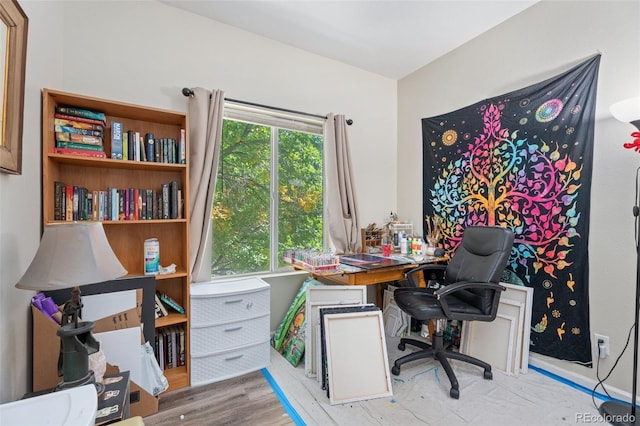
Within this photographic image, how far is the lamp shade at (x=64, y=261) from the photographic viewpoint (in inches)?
40.3

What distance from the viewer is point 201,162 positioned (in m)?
2.16

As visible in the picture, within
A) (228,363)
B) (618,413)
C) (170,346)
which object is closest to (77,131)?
(170,346)

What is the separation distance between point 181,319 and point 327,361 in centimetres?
100

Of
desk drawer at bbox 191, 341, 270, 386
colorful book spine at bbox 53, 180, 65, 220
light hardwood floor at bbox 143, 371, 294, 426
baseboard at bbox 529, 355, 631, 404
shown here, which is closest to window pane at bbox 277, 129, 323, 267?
desk drawer at bbox 191, 341, 270, 386

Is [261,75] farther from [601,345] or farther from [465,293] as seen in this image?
[601,345]

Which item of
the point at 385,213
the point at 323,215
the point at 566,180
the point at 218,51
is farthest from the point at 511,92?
the point at 218,51

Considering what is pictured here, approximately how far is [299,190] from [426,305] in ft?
4.97

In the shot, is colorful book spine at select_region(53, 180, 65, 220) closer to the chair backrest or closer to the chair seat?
the chair seat

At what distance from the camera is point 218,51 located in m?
2.34

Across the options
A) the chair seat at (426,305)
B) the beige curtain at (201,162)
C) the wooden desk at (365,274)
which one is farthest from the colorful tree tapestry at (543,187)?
the beige curtain at (201,162)

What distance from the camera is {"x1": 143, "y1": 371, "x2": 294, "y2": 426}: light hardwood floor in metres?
1.62

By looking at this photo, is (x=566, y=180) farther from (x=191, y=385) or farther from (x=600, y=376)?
(x=191, y=385)

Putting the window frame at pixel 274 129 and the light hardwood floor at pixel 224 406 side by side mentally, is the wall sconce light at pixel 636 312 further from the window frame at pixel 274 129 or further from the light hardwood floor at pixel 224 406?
the window frame at pixel 274 129

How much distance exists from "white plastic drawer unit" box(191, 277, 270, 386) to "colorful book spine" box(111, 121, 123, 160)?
1012mm
